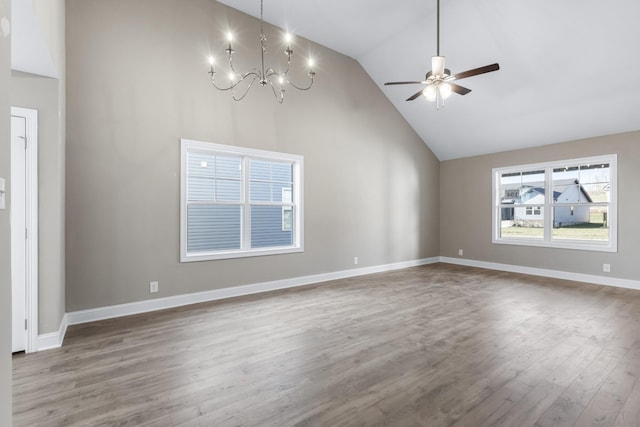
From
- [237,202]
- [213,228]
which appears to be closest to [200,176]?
[237,202]

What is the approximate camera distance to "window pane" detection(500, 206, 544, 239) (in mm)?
6262

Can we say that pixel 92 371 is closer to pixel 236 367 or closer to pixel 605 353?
pixel 236 367

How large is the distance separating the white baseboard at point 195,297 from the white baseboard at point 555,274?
2649 millimetres

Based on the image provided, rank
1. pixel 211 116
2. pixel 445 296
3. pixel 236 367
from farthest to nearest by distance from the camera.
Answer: pixel 445 296 → pixel 211 116 → pixel 236 367

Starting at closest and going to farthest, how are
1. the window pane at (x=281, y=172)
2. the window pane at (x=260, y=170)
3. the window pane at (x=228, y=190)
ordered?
the window pane at (x=228, y=190) < the window pane at (x=260, y=170) < the window pane at (x=281, y=172)

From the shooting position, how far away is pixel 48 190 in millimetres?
2752

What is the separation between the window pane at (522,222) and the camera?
247 inches

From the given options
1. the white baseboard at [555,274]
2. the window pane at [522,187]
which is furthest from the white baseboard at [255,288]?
the window pane at [522,187]

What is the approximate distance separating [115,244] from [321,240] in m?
3.08

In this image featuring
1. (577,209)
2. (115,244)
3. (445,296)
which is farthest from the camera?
(577,209)

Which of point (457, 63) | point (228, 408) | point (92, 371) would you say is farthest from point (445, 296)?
point (92, 371)

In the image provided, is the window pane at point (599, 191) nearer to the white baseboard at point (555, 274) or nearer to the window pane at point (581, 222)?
the window pane at point (581, 222)

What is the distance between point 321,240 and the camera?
543cm

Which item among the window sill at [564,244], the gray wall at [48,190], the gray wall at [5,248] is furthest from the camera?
the window sill at [564,244]
